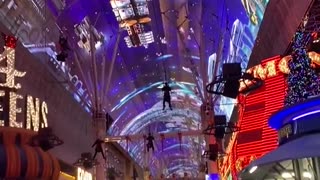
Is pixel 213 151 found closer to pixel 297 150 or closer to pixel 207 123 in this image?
pixel 207 123

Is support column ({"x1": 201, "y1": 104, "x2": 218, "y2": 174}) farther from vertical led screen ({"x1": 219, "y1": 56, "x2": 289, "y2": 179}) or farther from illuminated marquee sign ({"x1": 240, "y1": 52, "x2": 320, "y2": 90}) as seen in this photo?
illuminated marquee sign ({"x1": 240, "y1": 52, "x2": 320, "y2": 90})

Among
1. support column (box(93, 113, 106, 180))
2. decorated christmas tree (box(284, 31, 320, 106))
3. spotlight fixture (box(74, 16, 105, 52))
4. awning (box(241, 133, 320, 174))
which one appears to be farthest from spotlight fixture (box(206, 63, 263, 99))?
spotlight fixture (box(74, 16, 105, 52))

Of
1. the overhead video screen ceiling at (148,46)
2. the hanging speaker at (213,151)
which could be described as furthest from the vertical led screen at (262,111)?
the hanging speaker at (213,151)

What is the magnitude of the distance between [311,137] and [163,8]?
631 inches

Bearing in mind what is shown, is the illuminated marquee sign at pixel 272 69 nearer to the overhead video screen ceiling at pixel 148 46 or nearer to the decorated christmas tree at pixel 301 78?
the decorated christmas tree at pixel 301 78

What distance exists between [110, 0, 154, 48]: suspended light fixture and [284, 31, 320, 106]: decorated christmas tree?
11.5 metres

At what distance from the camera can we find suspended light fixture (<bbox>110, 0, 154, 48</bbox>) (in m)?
21.0

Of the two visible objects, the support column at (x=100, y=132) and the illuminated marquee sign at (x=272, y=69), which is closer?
the illuminated marquee sign at (x=272, y=69)

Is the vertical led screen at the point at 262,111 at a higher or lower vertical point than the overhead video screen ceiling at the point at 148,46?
lower

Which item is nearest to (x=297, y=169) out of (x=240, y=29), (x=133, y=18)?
(x=240, y=29)

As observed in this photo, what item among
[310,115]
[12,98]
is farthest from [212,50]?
[310,115]

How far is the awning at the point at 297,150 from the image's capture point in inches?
305

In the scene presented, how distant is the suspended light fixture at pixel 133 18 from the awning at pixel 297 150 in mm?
13123

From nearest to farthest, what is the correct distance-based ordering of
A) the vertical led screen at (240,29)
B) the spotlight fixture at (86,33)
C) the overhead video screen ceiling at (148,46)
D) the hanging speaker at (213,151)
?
the vertical led screen at (240,29), the overhead video screen ceiling at (148,46), the hanging speaker at (213,151), the spotlight fixture at (86,33)
